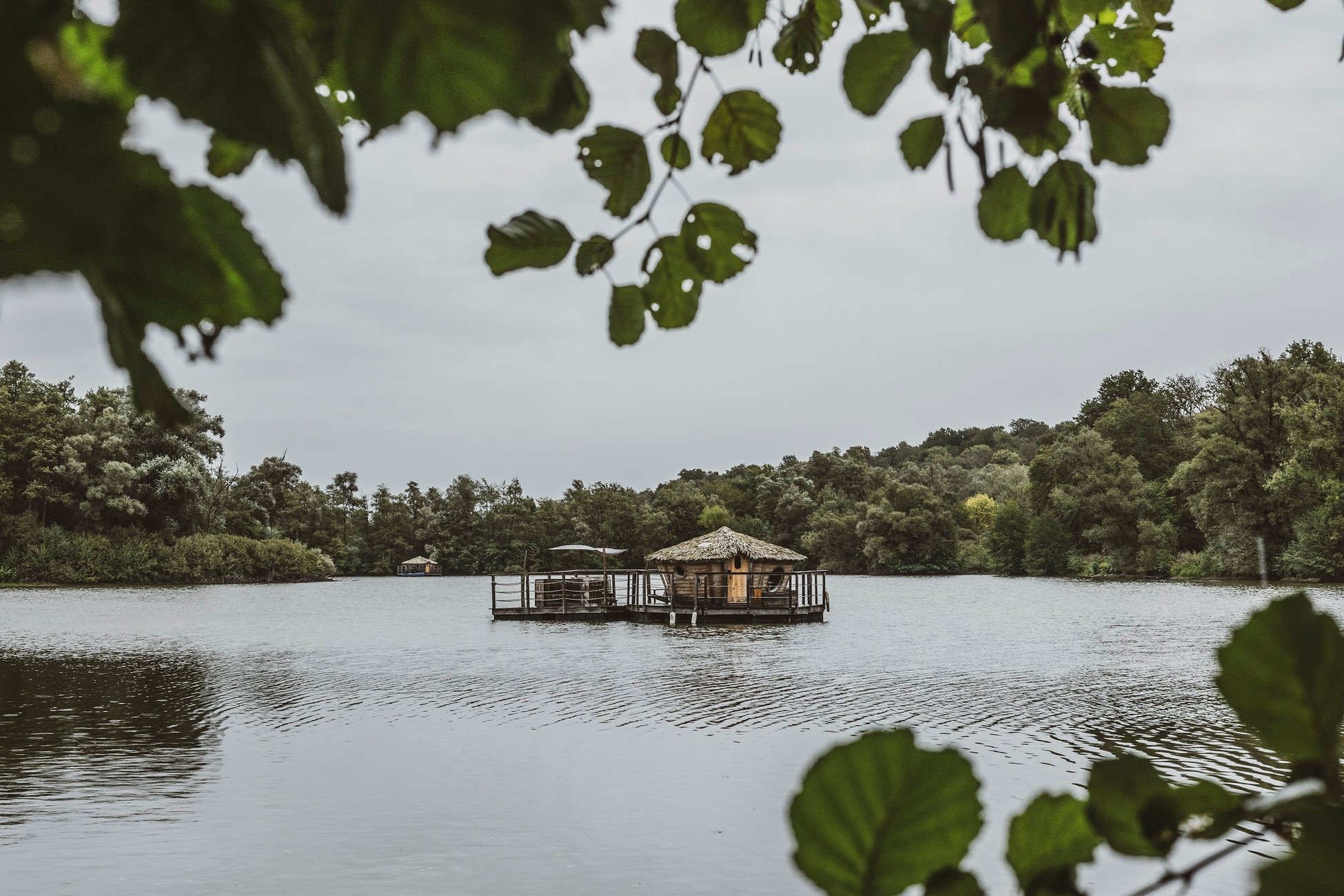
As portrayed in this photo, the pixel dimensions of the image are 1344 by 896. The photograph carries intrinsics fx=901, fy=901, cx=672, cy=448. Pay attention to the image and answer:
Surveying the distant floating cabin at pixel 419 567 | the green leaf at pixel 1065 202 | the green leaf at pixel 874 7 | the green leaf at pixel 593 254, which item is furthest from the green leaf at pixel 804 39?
the distant floating cabin at pixel 419 567

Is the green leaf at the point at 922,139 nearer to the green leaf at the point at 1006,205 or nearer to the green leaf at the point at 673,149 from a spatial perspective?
the green leaf at the point at 1006,205

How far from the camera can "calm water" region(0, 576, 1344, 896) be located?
917cm

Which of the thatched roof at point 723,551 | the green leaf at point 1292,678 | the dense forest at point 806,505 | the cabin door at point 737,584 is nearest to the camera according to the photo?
the green leaf at point 1292,678

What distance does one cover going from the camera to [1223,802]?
479 mm

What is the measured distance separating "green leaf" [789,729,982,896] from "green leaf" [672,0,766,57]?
2.61 feet

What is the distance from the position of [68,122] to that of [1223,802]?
0.59 metres

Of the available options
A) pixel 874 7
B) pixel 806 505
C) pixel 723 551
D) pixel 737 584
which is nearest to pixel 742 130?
pixel 874 7

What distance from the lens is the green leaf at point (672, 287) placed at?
110cm

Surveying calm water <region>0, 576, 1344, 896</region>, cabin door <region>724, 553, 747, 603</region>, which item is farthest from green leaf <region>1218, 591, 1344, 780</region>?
cabin door <region>724, 553, 747, 603</region>

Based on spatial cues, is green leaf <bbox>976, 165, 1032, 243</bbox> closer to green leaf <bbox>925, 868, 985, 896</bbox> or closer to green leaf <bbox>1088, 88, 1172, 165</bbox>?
green leaf <bbox>1088, 88, 1172, 165</bbox>

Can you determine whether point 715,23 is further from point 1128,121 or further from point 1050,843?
point 1050,843

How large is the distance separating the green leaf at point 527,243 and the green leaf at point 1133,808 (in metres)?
0.75

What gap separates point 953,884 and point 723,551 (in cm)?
3225

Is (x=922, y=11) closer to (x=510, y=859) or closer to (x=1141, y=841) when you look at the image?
(x=1141, y=841)
